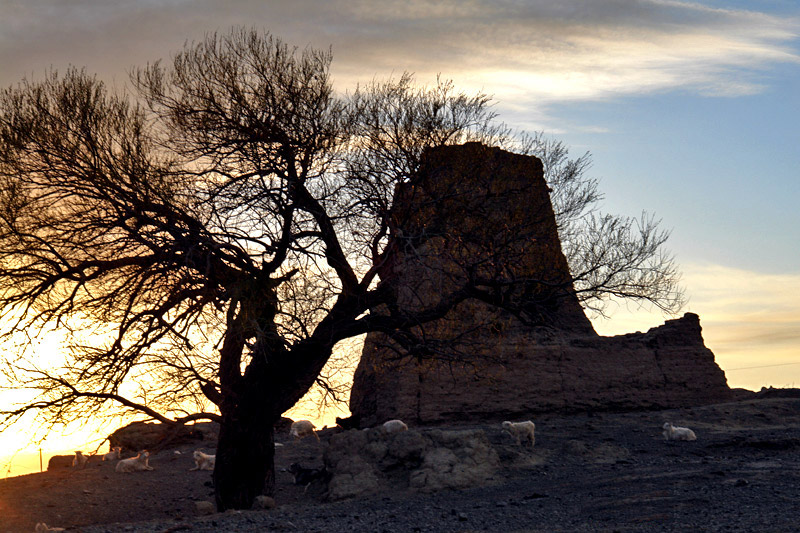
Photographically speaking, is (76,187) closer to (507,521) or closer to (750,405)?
(507,521)

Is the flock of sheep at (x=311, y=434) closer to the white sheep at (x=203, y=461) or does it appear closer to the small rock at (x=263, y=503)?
the white sheep at (x=203, y=461)

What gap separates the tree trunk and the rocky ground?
834 mm

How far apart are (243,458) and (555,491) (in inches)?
203

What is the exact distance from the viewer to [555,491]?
37.0 feet

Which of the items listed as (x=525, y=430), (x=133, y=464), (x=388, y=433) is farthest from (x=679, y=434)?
(x=133, y=464)

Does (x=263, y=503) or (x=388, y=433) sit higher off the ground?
(x=388, y=433)

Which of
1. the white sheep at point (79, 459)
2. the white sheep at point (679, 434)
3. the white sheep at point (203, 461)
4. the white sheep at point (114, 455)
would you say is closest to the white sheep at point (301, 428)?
the white sheep at point (203, 461)

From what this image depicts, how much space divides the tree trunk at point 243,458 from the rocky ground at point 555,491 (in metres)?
0.83

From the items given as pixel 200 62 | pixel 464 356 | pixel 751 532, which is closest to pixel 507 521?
pixel 751 532

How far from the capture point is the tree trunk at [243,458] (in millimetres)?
12891

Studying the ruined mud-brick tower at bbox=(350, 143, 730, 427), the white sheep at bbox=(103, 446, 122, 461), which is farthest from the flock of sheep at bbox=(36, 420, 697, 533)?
the white sheep at bbox=(103, 446, 122, 461)

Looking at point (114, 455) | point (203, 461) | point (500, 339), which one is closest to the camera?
point (500, 339)

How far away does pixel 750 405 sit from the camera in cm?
1945

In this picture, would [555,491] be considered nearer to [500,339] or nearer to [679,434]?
[500,339]
